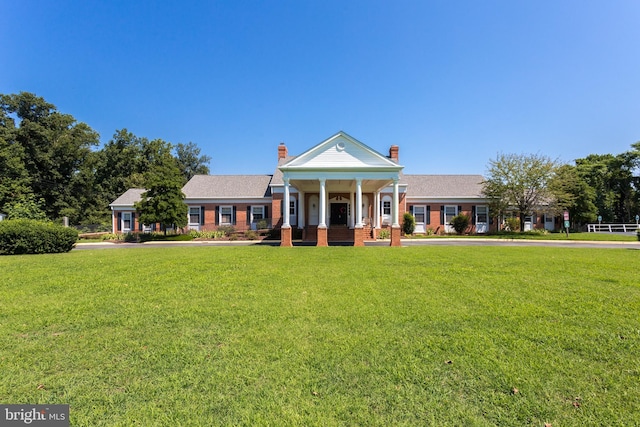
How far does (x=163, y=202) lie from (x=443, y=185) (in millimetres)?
26880

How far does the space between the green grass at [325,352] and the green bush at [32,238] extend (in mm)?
9305

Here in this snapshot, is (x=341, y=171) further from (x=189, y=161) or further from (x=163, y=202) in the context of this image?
(x=189, y=161)

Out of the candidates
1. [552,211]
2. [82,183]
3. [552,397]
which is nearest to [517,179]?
[552,211]

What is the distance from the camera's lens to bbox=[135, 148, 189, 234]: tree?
1027 inches

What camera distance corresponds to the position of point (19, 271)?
907cm

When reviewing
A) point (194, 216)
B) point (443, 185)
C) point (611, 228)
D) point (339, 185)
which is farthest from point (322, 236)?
point (611, 228)

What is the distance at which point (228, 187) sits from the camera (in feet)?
107

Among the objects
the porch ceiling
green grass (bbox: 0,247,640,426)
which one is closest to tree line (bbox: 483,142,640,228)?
the porch ceiling

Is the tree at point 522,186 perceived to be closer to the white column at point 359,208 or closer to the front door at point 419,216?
the front door at point 419,216

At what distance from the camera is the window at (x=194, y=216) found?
1222 inches

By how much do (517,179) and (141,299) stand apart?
3211cm

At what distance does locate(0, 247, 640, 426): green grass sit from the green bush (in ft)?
30.5

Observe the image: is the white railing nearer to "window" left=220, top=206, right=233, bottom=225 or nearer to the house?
the house

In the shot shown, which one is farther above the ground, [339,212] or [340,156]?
[340,156]
